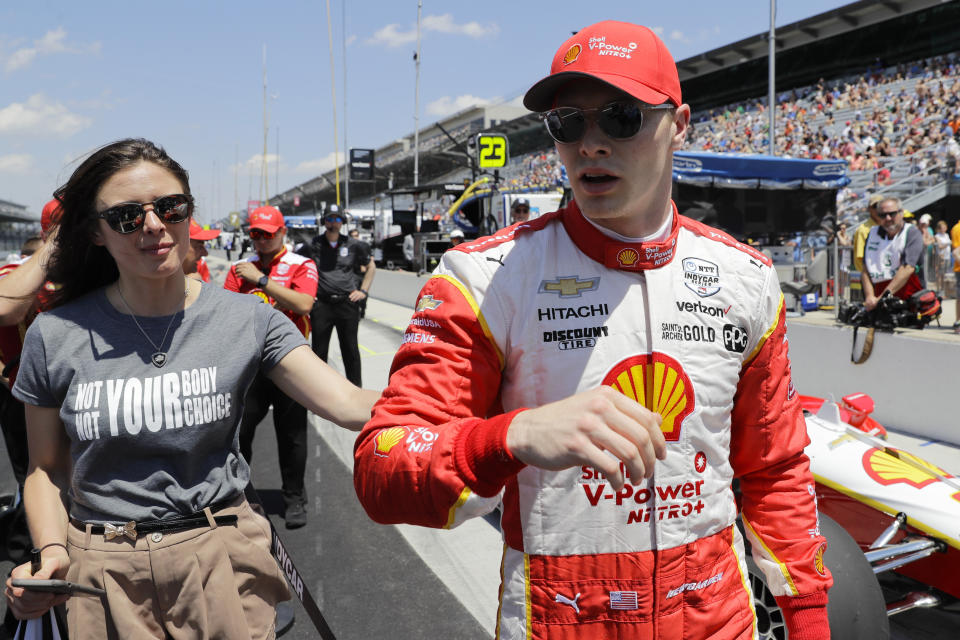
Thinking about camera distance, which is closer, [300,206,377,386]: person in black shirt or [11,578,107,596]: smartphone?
[11,578,107,596]: smartphone

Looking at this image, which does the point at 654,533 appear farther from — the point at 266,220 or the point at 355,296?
the point at 355,296

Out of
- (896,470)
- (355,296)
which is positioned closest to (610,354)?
(896,470)

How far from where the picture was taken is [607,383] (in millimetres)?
1397

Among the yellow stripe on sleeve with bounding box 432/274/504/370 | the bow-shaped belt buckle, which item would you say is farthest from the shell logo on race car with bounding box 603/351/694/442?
the bow-shaped belt buckle

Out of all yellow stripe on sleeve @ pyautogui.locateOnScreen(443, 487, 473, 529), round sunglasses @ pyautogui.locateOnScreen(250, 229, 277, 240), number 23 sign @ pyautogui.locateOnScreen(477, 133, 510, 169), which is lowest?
yellow stripe on sleeve @ pyautogui.locateOnScreen(443, 487, 473, 529)

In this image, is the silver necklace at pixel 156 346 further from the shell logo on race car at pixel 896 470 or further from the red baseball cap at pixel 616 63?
the shell logo on race car at pixel 896 470

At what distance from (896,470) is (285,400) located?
11.3ft

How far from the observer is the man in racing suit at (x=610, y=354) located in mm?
1353

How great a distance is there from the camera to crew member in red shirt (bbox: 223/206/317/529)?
15.4 feet

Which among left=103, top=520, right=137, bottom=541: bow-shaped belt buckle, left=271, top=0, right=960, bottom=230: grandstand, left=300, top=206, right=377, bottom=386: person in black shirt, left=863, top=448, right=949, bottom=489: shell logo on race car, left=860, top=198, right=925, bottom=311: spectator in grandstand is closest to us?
left=103, top=520, right=137, bottom=541: bow-shaped belt buckle

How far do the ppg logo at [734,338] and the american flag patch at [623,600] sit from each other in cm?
52

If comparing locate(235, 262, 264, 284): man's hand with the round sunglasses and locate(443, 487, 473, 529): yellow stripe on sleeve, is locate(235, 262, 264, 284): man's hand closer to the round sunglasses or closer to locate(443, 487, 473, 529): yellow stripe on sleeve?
the round sunglasses

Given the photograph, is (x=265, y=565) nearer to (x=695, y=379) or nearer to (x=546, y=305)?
(x=546, y=305)

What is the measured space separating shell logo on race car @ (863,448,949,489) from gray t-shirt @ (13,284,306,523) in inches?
109
